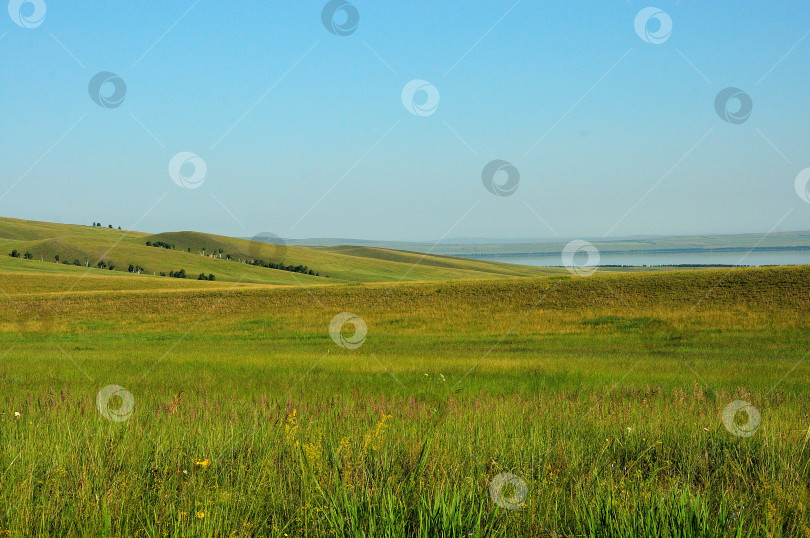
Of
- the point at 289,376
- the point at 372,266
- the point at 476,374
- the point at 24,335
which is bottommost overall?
the point at 289,376

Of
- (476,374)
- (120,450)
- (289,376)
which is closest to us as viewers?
(120,450)

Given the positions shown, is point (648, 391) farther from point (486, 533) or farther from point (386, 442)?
point (486, 533)

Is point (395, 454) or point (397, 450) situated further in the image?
point (397, 450)

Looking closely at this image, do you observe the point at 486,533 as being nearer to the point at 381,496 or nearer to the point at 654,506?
the point at 381,496

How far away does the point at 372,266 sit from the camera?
198 metres

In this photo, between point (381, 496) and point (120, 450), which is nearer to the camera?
point (381, 496)

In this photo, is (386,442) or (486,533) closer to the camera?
(486,533)

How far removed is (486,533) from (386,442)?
76.7 inches

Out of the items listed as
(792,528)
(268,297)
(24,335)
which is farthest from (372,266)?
(792,528)

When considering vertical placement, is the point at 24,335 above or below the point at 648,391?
above

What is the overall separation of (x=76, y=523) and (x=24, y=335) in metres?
42.2

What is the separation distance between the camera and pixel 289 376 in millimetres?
14766

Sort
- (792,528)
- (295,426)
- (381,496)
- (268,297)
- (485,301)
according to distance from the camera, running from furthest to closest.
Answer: (268,297), (485,301), (295,426), (381,496), (792,528)

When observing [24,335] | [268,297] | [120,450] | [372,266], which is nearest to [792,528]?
[120,450]
